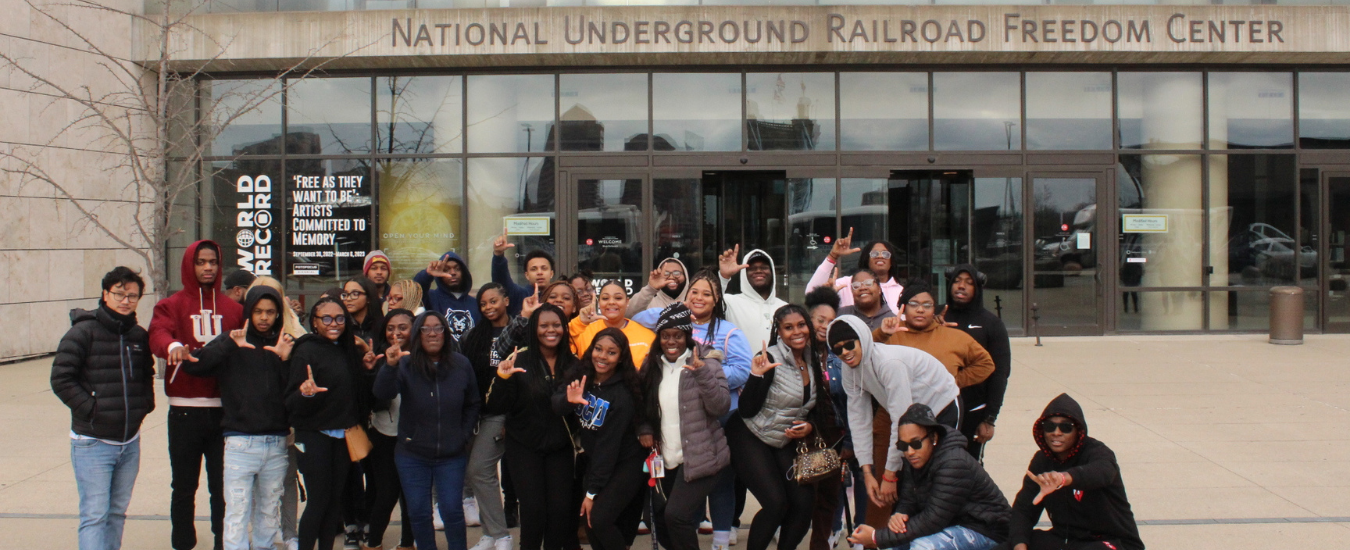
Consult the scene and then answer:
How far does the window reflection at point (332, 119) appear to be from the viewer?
533 inches

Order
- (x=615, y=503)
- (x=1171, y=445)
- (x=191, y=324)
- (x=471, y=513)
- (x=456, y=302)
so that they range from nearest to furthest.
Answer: (x=615, y=503) < (x=191, y=324) < (x=471, y=513) < (x=456, y=302) < (x=1171, y=445)

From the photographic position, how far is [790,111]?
44.3ft

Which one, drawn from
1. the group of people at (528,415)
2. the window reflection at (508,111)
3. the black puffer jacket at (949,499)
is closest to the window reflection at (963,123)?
the window reflection at (508,111)

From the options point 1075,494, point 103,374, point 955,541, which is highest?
point 103,374

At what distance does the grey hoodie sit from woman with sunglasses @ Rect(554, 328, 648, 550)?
3.66ft

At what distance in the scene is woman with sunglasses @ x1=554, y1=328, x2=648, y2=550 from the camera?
15.4ft

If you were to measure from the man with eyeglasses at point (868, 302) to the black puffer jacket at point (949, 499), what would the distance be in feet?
4.60

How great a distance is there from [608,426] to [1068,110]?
37.0 ft

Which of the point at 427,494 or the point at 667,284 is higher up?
the point at 667,284

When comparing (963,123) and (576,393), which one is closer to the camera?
(576,393)

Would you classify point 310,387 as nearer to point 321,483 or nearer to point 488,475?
point 321,483

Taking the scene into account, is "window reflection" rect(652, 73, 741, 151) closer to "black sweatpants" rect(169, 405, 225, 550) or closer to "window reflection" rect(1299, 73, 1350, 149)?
"window reflection" rect(1299, 73, 1350, 149)

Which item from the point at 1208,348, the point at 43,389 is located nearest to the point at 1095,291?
A: the point at 1208,348

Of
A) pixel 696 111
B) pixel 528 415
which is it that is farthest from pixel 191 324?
pixel 696 111
